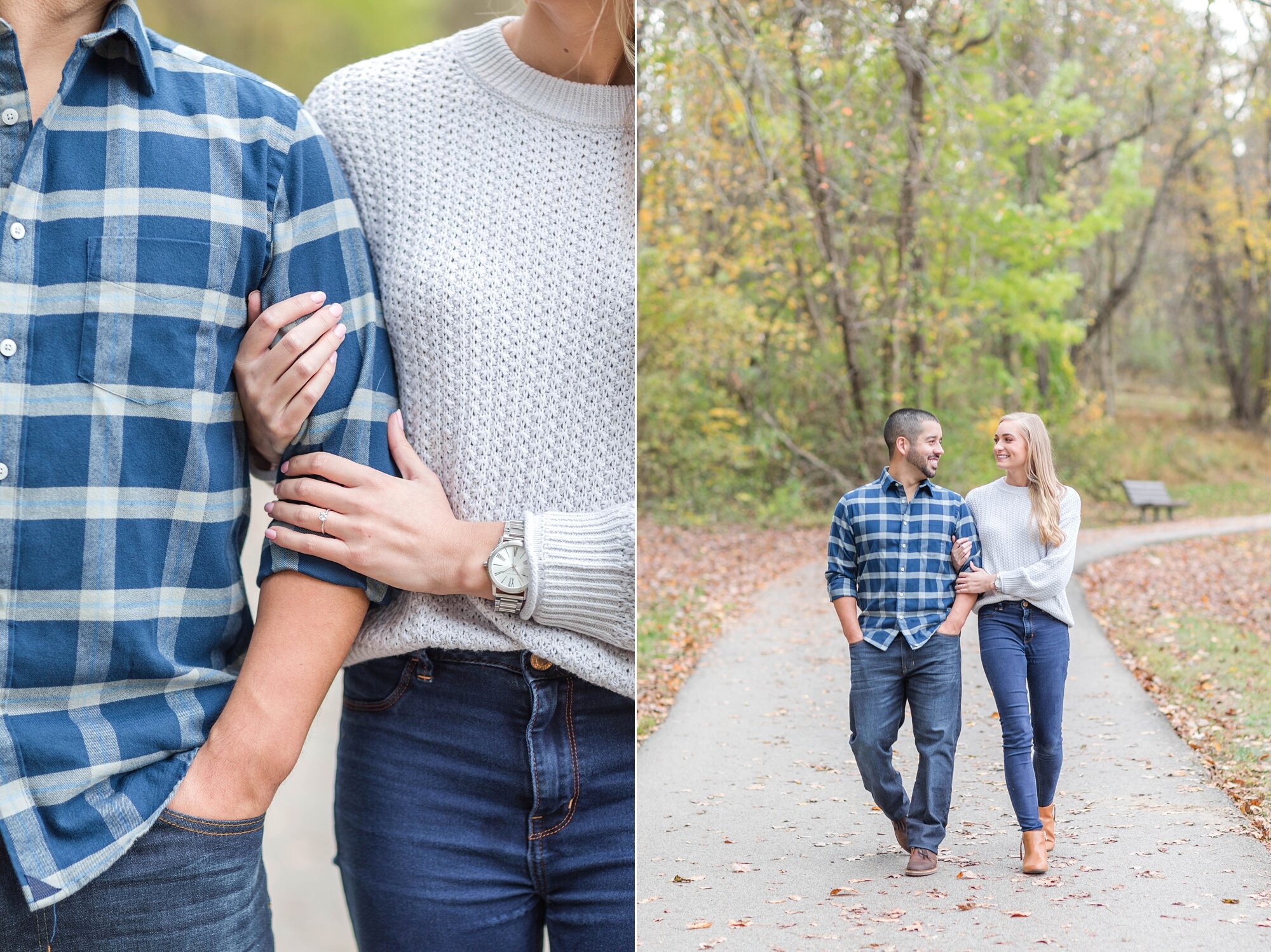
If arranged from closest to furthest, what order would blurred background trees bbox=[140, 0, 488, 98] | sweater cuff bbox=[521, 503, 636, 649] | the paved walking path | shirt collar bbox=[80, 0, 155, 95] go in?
1. the paved walking path
2. shirt collar bbox=[80, 0, 155, 95]
3. sweater cuff bbox=[521, 503, 636, 649]
4. blurred background trees bbox=[140, 0, 488, 98]

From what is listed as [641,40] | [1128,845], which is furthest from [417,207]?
[1128,845]

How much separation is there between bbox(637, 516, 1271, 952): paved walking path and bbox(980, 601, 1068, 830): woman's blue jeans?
0.01 m

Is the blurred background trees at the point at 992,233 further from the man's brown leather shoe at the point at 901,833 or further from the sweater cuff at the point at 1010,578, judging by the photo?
the man's brown leather shoe at the point at 901,833

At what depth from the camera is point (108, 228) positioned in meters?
1.04

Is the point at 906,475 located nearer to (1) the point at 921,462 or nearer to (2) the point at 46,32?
(1) the point at 921,462

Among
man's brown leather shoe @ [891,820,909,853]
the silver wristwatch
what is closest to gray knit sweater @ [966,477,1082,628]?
man's brown leather shoe @ [891,820,909,853]

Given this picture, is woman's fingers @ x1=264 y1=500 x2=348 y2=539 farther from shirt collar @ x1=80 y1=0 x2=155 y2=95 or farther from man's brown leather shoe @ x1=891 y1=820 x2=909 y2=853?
man's brown leather shoe @ x1=891 y1=820 x2=909 y2=853

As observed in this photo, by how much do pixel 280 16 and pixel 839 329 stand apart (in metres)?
1.11

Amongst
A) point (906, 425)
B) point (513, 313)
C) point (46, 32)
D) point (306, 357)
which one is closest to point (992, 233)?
point (906, 425)

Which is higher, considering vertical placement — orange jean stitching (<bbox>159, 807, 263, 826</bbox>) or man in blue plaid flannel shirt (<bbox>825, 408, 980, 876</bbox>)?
man in blue plaid flannel shirt (<bbox>825, 408, 980, 876</bbox>)

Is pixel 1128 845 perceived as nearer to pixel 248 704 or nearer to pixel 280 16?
pixel 248 704

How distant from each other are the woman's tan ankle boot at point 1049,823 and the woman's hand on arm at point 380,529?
620 millimetres

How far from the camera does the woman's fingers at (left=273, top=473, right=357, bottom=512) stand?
1.11 m

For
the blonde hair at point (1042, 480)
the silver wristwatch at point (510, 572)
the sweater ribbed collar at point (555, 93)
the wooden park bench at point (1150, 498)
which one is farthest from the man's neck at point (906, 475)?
the sweater ribbed collar at point (555, 93)
